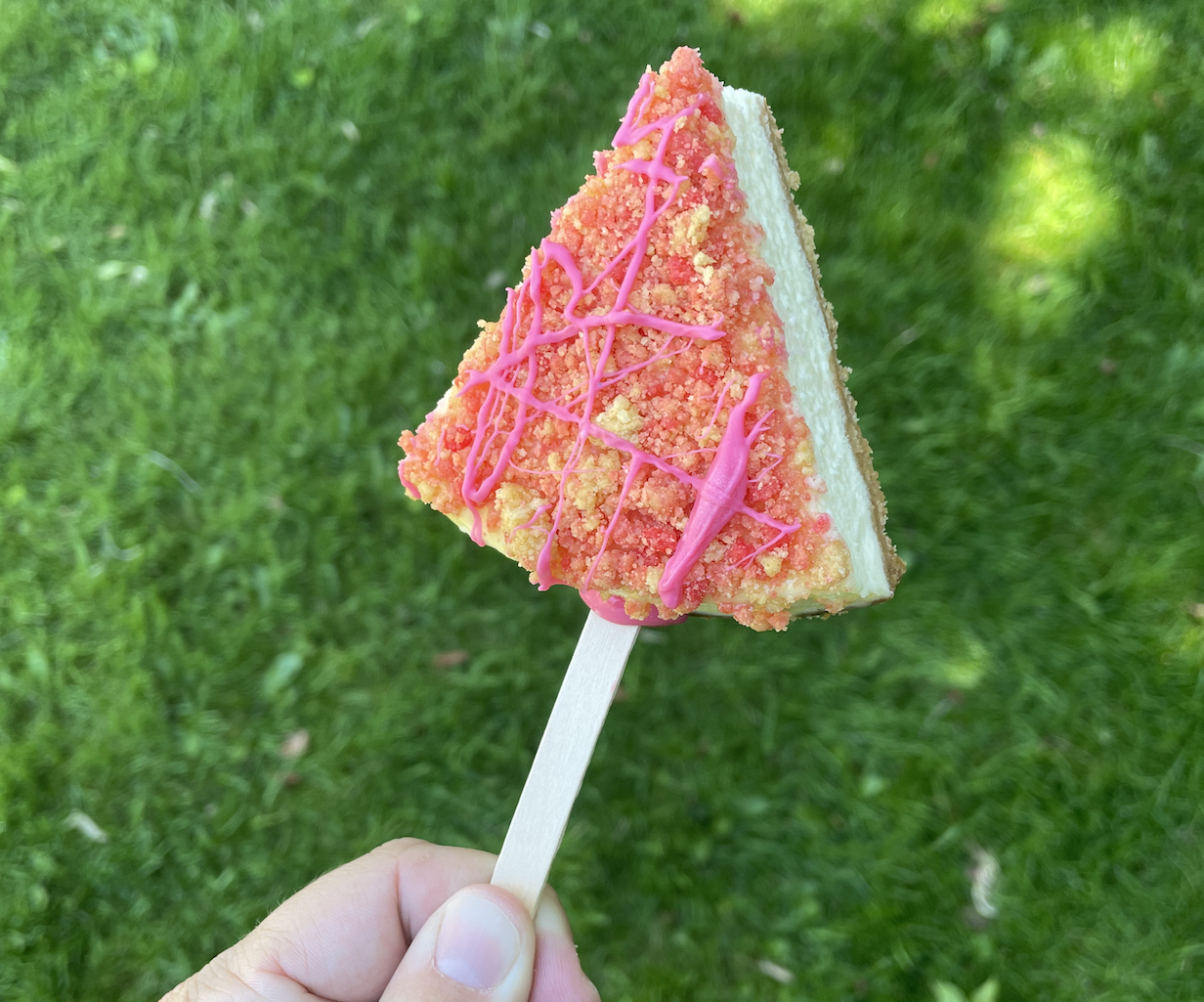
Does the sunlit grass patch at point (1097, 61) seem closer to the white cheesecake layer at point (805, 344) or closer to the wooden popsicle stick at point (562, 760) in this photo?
the white cheesecake layer at point (805, 344)

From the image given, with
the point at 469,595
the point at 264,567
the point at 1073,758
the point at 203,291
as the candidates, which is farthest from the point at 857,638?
the point at 203,291

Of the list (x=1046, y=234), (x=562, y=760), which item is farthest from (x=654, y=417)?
(x=1046, y=234)

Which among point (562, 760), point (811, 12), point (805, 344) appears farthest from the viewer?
point (811, 12)

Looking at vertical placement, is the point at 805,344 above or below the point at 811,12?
below

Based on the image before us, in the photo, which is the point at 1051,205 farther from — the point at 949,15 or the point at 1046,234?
the point at 949,15

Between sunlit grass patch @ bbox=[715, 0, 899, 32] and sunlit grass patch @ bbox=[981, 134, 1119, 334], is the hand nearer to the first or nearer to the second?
sunlit grass patch @ bbox=[981, 134, 1119, 334]

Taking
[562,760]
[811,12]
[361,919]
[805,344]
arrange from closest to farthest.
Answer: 1. [562,760]
2. [805,344]
3. [361,919]
4. [811,12]

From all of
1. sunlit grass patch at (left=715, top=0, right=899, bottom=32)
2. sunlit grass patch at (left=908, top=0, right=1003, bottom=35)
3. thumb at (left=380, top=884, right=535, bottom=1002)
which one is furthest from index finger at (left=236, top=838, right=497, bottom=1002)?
sunlit grass patch at (left=908, top=0, right=1003, bottom=35)

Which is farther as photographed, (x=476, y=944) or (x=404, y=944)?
(x=404, y=944)
